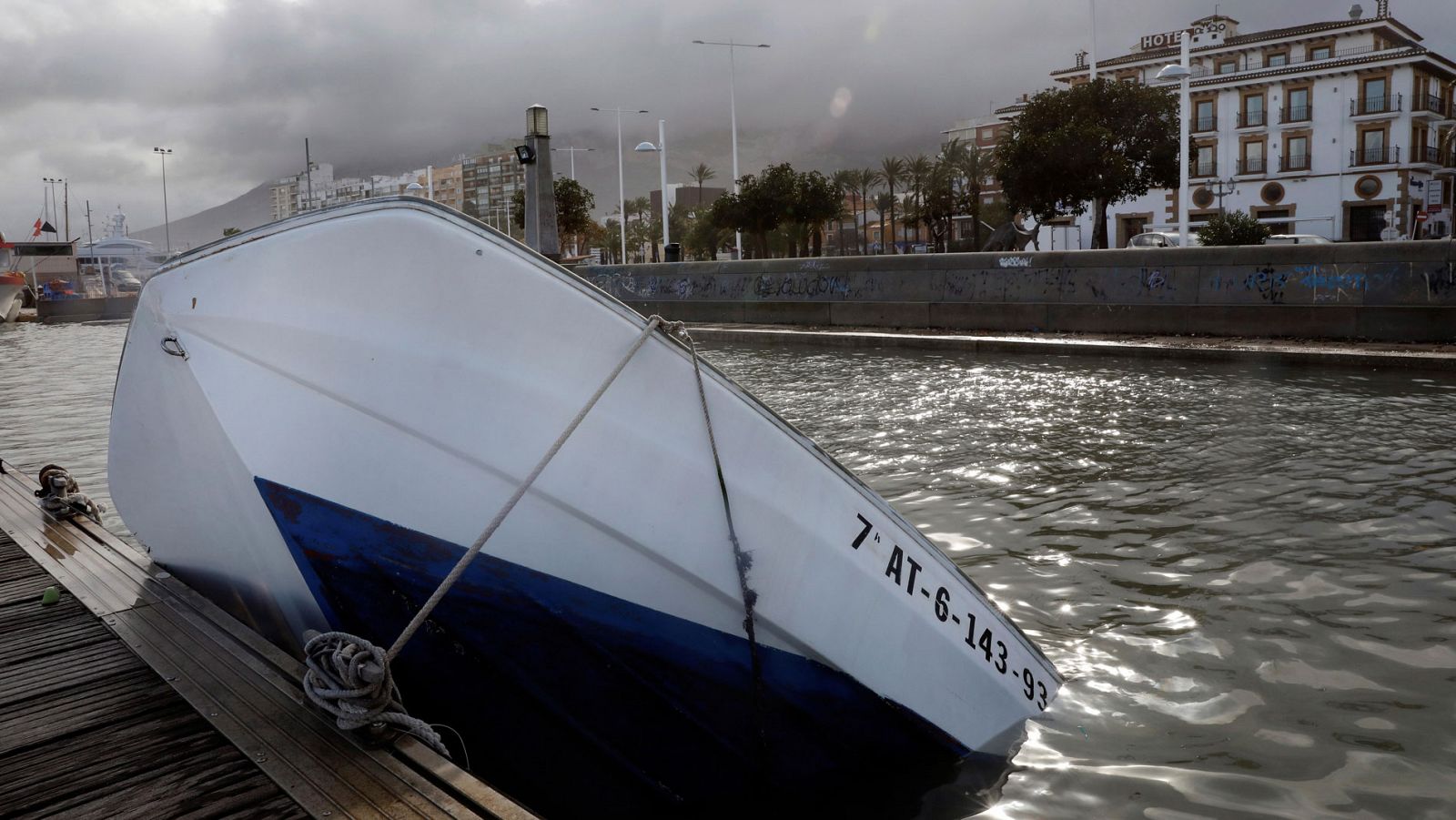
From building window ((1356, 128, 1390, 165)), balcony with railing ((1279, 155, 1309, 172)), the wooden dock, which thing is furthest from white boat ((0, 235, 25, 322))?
building window ((1356, 128, 1390, 165))

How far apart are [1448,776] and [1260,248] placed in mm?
13656

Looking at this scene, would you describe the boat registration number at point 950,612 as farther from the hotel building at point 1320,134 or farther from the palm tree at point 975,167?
the palm tree at point 975,167

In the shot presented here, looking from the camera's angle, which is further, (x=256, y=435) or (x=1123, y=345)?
(x=1123, y=345)

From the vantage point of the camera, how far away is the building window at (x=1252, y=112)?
63.1 metres

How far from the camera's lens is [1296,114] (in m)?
61.9

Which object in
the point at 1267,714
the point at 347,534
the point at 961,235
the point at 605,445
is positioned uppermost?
the point at 961,235

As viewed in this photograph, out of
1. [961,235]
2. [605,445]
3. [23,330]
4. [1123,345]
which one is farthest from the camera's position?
[961,235]

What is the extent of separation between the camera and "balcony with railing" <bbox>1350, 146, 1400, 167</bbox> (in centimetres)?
5903

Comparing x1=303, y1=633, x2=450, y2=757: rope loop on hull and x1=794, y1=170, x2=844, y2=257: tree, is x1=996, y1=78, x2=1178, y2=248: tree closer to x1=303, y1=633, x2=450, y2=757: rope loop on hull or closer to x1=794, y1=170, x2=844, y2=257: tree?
x1=794, y1=170, x2=844, y2=257: tree

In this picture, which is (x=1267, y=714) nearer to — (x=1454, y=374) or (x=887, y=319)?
(x=1454, y=374)

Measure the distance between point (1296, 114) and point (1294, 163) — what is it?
2947mm

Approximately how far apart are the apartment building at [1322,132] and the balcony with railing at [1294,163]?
0.05 metres

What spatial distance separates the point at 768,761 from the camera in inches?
139

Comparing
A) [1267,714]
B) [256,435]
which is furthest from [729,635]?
[1267,714]
